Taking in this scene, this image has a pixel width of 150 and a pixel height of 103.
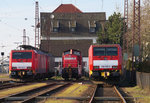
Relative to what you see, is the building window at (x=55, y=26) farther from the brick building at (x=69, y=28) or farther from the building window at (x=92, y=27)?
the building window at (x=92, y=27)

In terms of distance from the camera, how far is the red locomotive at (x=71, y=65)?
32094 millimetres

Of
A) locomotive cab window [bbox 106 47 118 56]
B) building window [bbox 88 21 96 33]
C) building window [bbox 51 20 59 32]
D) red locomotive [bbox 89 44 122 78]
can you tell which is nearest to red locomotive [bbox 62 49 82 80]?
red locomotive [bbox 89 44 122 78]

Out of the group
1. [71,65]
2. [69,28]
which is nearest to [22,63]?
[71,65]

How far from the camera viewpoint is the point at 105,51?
76.1ft

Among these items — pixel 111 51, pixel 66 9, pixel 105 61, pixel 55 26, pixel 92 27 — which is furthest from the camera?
pixel 66 9

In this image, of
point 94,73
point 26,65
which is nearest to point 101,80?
point 94,73

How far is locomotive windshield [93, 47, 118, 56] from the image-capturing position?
23062 millimetres

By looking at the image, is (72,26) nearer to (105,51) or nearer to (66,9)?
(66,9)

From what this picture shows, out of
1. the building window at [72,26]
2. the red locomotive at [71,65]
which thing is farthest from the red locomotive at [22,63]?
the building window at [72,26]

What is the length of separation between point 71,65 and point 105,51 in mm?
9921

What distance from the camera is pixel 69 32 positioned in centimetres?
8206

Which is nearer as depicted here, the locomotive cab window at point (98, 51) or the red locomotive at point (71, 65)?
the locomotive cab window at point (98, 51)

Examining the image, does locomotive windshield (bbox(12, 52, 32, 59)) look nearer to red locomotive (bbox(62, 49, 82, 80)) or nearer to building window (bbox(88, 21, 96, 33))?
red locomotive (bbox(62, 49, 82, 80))

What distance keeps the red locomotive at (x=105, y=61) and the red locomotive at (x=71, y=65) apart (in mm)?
9044
